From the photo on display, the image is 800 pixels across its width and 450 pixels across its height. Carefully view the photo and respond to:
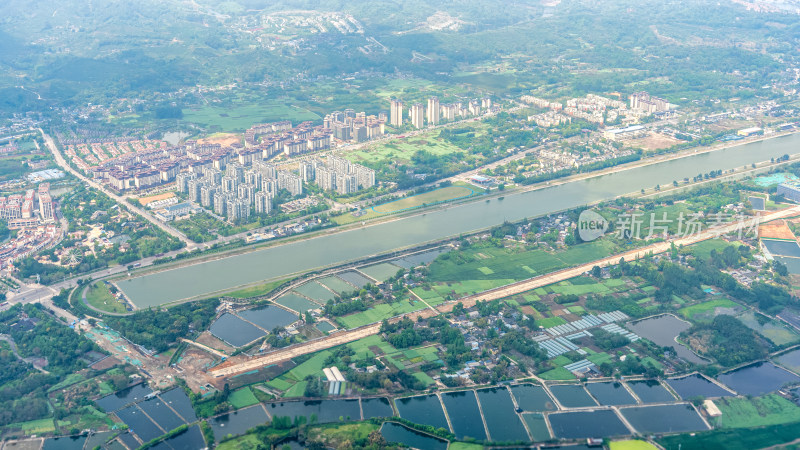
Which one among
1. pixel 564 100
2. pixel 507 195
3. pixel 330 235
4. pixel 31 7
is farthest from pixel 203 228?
pixel 31 7

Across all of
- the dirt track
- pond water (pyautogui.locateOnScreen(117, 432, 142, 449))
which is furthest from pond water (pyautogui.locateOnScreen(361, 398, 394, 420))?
pond water (pyautogui.locateOnScreen(117, 432, 142, 449))

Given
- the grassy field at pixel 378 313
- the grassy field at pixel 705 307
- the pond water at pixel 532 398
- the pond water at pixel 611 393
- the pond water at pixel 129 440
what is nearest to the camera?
the pond water at pixel 129 440

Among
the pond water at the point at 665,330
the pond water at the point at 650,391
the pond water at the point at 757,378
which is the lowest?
the pond water at the point at 650,391

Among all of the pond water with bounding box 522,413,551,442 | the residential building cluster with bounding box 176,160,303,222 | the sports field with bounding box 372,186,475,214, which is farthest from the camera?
the sports field with bounding box 372,186,475,214

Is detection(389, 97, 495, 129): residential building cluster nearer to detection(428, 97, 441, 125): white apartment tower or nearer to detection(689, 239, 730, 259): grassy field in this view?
detection(428, 97, 441, 125): white apartment tower

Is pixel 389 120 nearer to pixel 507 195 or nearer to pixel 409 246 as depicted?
pixel 507 195

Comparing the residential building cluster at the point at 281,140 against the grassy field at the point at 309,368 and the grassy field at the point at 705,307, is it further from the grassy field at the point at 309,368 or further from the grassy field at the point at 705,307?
the grassy field at the point at 705,307

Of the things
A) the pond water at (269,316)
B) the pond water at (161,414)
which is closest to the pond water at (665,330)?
the pond water at (269,316)
